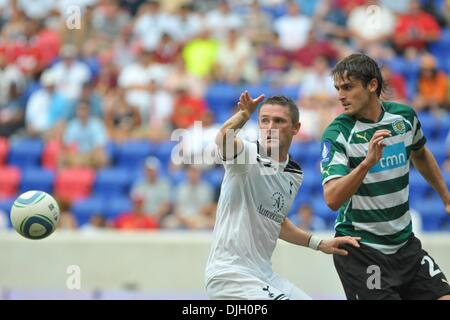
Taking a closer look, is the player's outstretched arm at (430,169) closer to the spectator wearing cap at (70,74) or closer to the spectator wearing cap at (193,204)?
the spectator wearing cap at (193,204)

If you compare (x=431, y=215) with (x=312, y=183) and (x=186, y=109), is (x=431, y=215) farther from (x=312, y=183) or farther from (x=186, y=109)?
(x=186, y=109)

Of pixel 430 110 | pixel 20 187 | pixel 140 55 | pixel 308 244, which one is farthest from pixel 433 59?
pixel 308 244

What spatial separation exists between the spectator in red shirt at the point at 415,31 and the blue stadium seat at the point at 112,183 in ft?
18.1

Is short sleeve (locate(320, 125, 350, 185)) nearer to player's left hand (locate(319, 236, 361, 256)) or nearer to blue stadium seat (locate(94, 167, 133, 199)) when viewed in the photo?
player's left hand (locate(319, 236, 361, 256))

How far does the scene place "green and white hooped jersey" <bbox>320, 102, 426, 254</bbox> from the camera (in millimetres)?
6793

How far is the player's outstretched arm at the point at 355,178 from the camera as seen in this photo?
6297 millimetres

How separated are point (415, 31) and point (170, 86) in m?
4.49

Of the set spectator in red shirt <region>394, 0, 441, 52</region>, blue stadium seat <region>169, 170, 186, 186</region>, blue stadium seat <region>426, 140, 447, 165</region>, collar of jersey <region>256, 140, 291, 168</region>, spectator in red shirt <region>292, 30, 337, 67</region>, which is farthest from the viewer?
spectator in red shirt <region>394, 0, 441, 52</region>

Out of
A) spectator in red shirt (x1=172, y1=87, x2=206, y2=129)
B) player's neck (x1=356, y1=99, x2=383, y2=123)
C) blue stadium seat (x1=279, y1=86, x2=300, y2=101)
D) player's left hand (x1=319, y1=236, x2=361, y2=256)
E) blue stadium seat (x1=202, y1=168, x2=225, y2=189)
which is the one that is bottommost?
player's left hand (x1=319, y1=236, x2=361, y2=256)

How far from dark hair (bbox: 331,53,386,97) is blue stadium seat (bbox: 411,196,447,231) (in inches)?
296

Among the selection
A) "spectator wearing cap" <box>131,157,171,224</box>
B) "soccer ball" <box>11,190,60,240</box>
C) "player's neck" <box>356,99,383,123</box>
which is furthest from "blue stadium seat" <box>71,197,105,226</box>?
"player's neck" <box>356,99,383,123</box>

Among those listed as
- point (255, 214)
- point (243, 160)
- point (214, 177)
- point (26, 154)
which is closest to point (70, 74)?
point (26, 154)

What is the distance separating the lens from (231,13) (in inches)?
696
